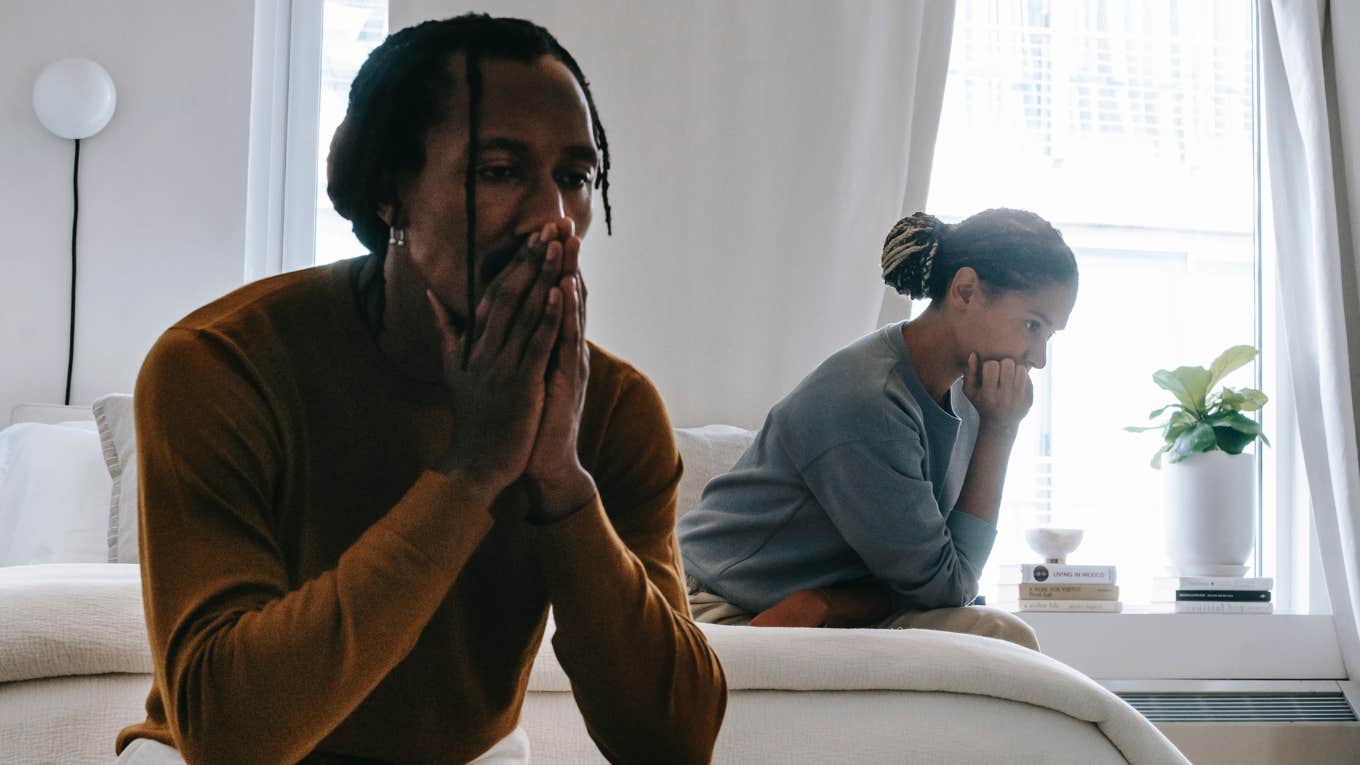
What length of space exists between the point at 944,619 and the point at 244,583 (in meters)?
1.29

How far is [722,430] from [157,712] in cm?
190

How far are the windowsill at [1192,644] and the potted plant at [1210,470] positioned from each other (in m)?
0.17

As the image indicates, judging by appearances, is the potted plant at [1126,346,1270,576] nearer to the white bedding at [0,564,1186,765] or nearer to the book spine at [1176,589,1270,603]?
the book spine at [1176,589,1270,603]

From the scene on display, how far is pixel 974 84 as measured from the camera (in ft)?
11.6

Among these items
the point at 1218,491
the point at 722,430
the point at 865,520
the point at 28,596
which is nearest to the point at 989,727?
the point at 865,520

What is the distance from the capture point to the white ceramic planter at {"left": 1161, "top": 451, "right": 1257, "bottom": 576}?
3.21 m

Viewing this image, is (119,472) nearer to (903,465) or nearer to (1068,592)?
(903,465)

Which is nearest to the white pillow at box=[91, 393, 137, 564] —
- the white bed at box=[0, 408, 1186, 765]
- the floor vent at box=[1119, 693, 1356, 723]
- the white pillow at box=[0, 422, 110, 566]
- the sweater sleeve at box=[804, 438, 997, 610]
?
the white pillow at box=[0, 422, 110, 566]

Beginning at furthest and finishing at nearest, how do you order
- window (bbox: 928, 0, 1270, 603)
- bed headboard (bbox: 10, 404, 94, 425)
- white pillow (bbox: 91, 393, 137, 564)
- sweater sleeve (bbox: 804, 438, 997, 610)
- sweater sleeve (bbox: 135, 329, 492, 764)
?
window (bbox: 928, 0, 1270, 603) → bed headboard (bbox: 10, 404, 94, 425) → white pillow (bbox: 91, 393, 137, 564) → sweater sleeve (bbox: 804, 438, 997, 610) → sweater sleeve (bbox: 135, 329, 492, 764)

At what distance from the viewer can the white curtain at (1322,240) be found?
3150 millimetres

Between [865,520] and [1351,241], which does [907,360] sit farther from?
[1351,241]

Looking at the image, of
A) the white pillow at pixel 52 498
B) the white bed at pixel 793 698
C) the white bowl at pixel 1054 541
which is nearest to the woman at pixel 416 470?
the white bed at pixel 793 698

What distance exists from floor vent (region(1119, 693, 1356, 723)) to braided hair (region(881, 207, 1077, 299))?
149 cm

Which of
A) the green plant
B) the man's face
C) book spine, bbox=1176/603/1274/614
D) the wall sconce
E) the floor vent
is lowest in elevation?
the floor vent
